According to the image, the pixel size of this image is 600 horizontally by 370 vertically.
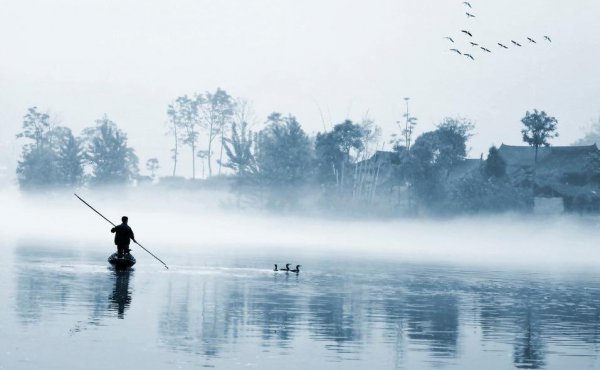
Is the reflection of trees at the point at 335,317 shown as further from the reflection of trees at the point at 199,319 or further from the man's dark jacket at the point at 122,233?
the man's dark jacket at the point at 122,233

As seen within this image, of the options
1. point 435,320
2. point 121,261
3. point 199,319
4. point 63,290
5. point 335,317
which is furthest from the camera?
point 121,261

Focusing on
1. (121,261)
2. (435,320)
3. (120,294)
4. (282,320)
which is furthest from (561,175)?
(282,320)

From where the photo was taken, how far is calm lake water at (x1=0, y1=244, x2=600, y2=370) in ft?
75.3

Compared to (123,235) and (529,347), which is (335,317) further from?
(123,235)

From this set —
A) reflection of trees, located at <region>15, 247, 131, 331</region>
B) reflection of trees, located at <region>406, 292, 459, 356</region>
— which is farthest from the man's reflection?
reflection of trees, located at <region>406, 292, 459, 356</region>

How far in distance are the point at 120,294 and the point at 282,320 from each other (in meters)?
8.03

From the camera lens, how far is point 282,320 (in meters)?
29.9

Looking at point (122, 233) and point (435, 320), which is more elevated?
point (122, 233)

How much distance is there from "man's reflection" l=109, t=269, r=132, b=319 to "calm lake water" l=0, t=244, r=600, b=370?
0.29 feet

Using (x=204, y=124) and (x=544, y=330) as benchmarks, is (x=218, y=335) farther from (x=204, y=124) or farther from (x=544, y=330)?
(x=204, y=124)

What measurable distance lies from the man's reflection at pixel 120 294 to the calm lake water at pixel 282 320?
0.09 meters

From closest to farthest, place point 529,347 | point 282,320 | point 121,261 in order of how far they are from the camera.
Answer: point 529,347 < point 282,320 < point 121,261

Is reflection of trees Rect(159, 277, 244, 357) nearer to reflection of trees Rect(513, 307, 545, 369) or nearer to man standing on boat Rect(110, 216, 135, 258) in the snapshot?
man standing on boat Rect(110, 216, 135, 258)

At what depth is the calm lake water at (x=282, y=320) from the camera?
22953mm
